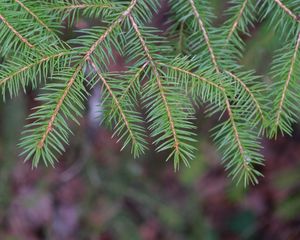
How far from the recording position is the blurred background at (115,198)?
7.46ft

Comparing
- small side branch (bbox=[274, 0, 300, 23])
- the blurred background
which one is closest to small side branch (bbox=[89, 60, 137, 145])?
small side branch (bbox=[274, 0, 300, 23])

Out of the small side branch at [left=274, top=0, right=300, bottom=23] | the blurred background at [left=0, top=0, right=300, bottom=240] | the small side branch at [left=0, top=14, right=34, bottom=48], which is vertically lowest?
the blurred background at [left=0, top=0, right=300, bottom=240]

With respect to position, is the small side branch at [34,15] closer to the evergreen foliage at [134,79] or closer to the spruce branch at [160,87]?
the evergreen foliage at [134,79]

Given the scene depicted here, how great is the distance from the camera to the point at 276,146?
11.5 feet

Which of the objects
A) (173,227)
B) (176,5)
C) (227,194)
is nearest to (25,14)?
(176,5)

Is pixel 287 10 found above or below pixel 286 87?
above

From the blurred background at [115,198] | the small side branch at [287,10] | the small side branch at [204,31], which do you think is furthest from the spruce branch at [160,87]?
the blurred background at [115,198]

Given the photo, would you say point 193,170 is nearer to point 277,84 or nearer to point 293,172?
point 293,172

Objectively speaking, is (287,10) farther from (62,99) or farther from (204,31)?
(62,99)

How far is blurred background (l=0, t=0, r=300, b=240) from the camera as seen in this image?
89.5 inches

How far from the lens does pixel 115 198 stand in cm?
230

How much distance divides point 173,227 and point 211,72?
69.2 inches

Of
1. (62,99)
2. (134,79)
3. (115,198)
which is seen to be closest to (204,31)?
(134,79)

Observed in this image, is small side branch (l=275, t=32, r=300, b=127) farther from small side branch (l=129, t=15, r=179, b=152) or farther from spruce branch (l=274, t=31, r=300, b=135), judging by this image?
small side branch (l=129, t=15, r=179, b=152)
